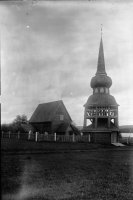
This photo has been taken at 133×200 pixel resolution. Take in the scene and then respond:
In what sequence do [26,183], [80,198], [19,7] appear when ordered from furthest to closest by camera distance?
[19,7] → [26,183] → [80,198]

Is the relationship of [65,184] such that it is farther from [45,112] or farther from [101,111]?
[45,112]

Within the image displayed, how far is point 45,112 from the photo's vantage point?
45781 mm

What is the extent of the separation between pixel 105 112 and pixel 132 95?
2709 cm

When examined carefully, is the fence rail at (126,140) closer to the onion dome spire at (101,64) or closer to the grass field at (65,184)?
the onion dome spire at (101,64)

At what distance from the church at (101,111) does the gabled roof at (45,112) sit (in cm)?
580

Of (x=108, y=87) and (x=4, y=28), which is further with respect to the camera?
(x=108, y=87)

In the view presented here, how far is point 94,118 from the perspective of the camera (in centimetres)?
4156

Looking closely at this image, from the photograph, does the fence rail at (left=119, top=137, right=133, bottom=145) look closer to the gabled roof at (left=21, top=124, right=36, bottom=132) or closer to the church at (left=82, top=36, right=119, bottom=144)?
the church at (left=82, top=36, right=119, bottom=144)

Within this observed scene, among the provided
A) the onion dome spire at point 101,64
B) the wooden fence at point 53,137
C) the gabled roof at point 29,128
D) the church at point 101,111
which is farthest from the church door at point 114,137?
the gabled roof at point 29,128

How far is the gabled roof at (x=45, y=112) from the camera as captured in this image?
43628 millimetres

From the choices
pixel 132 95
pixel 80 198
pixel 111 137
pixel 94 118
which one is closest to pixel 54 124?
pixel 94 118

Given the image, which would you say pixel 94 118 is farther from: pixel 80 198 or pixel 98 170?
pixel 80 198

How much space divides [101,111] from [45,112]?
11.0 m

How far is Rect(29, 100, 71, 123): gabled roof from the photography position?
43628 millimetres
